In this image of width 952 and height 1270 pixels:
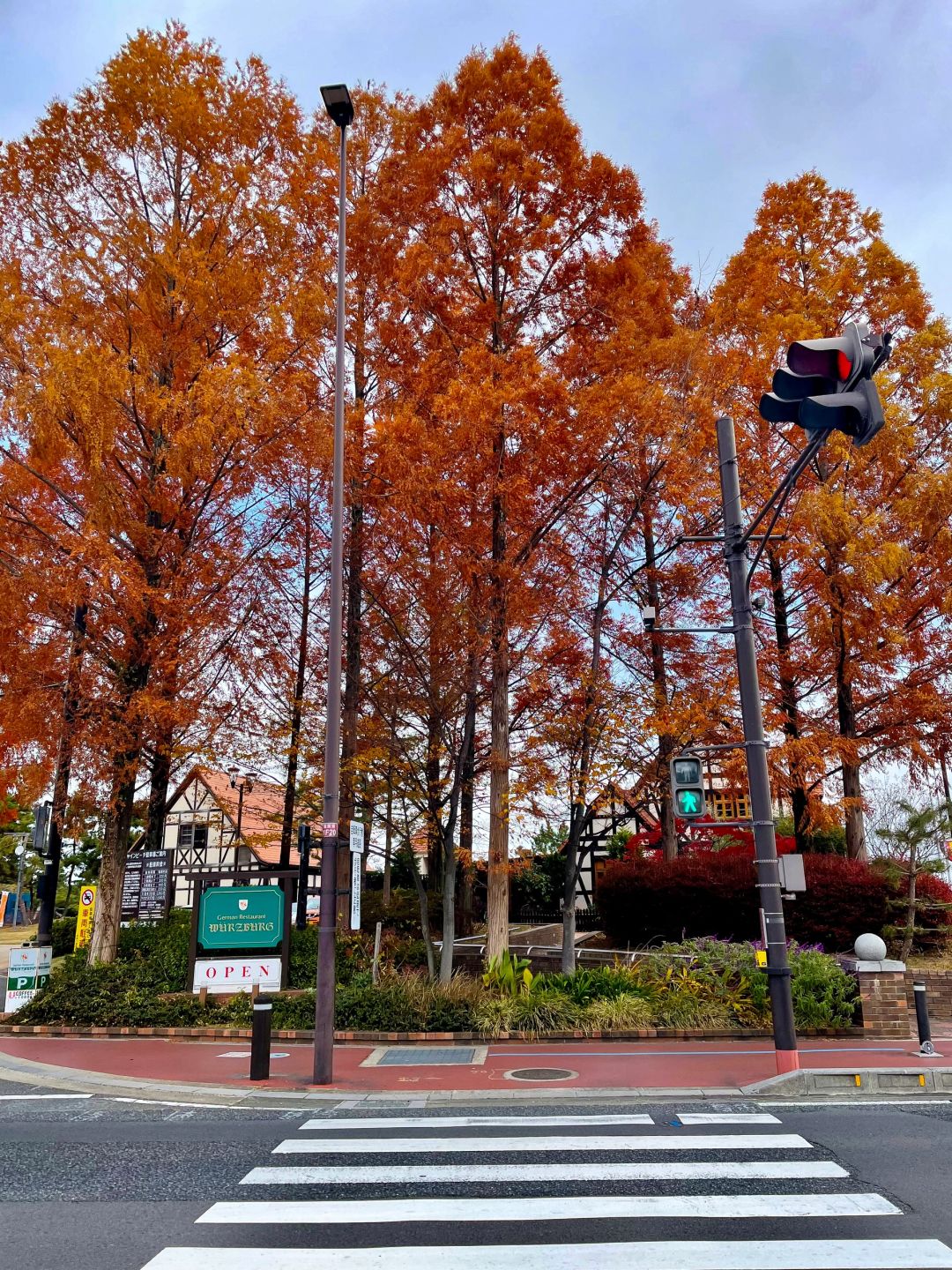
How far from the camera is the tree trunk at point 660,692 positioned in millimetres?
15916

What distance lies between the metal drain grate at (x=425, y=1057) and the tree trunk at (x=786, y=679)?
7.97 m

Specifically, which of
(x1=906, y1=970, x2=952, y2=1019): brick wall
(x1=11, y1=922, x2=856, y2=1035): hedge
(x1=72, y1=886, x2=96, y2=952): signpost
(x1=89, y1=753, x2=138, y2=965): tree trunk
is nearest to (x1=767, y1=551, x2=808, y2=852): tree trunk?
(x1=906, y1=970, x2=952, y2=1019): brick wall

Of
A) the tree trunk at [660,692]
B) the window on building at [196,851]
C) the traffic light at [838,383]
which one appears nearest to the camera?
the traffic light at [838,383]

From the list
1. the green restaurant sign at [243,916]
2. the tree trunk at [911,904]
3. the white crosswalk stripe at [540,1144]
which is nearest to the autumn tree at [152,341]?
the green restaurant sign at [243,916]

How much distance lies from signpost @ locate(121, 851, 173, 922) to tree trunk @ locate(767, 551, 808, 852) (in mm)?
11961

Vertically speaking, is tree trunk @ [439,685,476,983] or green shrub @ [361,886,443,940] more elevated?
tree trunk @ [439,685,476,983]

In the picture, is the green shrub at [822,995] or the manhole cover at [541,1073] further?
the green shrub at [822,995]

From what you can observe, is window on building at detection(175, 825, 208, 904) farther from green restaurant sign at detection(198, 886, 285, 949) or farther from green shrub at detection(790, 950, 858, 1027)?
green shrub at detection(790, 950, 858, 1027)

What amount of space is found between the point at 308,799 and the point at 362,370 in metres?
8.93

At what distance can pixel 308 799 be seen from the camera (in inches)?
716

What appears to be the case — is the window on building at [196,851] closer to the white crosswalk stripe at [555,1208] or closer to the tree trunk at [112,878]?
the tree trunk at [112,878]

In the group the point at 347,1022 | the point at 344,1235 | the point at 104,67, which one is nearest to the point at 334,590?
the point at 347,1022

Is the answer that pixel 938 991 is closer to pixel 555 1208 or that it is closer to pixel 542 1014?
pixel 542 1014

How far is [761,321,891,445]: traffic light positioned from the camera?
6.25 meters
